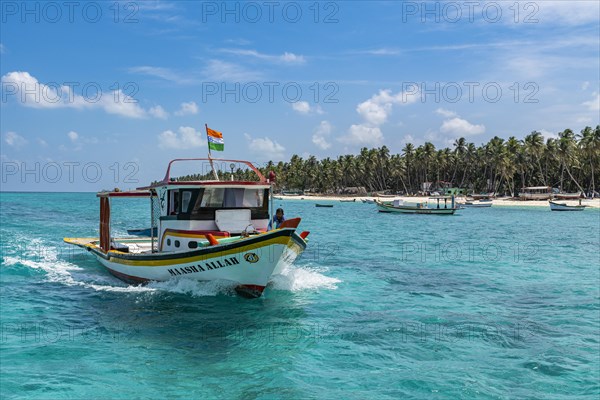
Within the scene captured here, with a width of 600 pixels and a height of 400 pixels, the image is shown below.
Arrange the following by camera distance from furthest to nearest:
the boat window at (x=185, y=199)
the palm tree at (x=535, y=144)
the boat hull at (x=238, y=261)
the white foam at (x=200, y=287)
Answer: the palm tree at (x=535, y=144) → the boat window at (x=185, y=199) → the white foam at (x=200, y=287) → the boat hull at (x=238, y=261)

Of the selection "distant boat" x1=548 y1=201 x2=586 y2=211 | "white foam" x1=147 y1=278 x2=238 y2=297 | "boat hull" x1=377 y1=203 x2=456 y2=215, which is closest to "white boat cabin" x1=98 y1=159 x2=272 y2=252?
"white foam" x1=147 y1=278 x2=238 y2=297

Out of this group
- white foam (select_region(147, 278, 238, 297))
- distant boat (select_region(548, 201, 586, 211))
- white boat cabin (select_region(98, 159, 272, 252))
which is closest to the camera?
white foam (select_region(147, 278, 238, 297))

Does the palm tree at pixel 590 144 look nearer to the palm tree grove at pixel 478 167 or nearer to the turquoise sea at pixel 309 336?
the palm tree grove at pixel 478 167

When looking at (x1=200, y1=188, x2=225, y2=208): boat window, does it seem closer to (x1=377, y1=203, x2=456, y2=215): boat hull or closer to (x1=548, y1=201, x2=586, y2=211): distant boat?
(x1=377, y1=203, x2=456, y2=215): boat hull

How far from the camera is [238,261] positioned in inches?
618

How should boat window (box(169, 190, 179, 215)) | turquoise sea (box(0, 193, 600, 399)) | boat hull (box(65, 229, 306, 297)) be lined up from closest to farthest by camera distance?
1. turquoise sea (box(0, 193, 600, 399))
2. boat hull (box(65, 229, 306, 297))
3. boat window (box(169, 190, 179, 215))

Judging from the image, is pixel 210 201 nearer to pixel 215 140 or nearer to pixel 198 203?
pixel 198 203

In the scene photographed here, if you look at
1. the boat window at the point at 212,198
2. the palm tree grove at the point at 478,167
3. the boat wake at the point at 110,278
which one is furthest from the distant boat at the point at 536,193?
the boat window at the point at 212,198

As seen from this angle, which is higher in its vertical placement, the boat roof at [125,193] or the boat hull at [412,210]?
the boat roof at [125,193]

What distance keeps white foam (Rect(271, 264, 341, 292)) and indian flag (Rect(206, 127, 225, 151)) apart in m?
5.54

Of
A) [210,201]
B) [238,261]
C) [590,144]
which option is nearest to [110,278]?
[210,201]

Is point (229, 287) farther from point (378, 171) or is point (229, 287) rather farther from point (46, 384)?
point (378, 171)

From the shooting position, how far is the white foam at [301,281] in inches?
754

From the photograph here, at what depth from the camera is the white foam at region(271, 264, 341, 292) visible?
62.9 ft
